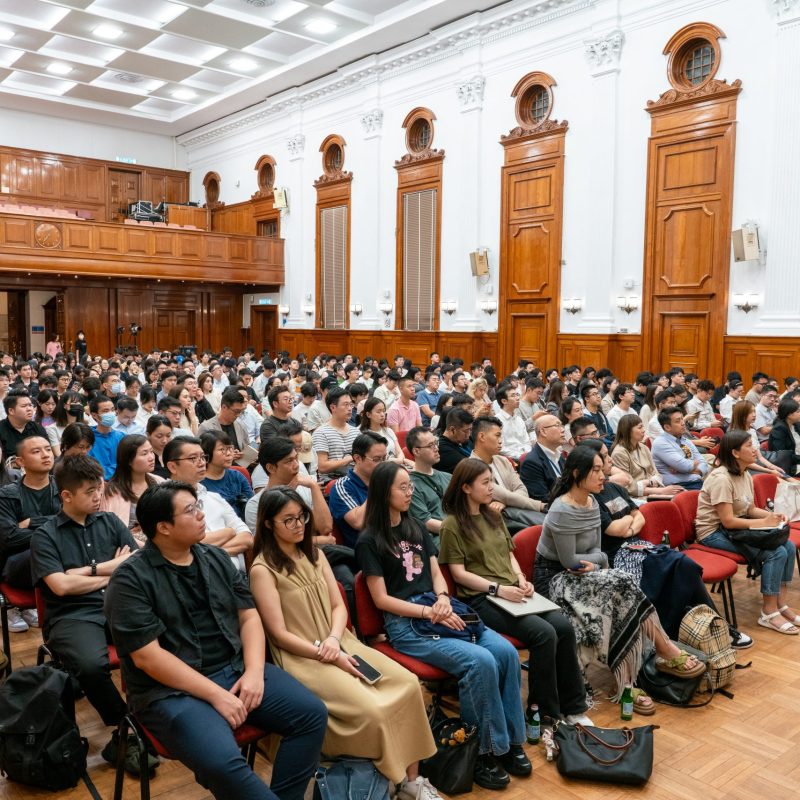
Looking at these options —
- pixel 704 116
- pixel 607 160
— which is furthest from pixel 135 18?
pixel 704 116

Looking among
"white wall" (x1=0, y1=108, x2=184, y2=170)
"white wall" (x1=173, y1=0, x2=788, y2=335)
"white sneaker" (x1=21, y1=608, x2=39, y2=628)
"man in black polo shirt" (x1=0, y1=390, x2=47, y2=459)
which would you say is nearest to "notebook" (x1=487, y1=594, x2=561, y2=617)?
"white sneaker" (x1=21, y1=608, x2=39, y2=628)

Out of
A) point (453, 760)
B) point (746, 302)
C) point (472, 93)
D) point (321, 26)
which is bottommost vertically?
point (453, 760)

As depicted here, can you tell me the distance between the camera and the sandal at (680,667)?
382 centimetres

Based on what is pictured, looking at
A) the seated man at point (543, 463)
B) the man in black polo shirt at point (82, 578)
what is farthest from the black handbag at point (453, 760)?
the seated man at point (543, 463)

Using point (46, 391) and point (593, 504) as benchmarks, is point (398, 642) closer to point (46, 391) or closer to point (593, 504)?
point (593, 504)

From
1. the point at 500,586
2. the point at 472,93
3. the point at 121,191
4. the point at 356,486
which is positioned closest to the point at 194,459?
the point at 356,486

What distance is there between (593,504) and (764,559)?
153 centimetres

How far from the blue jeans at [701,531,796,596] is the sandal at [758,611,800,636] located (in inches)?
5.4

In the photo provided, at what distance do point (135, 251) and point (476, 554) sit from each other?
16.2m

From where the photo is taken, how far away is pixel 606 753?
323 centimetres

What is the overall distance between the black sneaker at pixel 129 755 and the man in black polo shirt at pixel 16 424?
3107mm

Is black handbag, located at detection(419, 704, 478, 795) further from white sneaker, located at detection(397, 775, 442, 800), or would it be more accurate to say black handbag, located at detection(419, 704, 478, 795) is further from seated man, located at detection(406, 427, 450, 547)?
seated man, located at detection(406, 427, 450, 547)

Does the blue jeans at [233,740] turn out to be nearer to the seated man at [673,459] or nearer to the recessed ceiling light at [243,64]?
the seated man at [673,459]

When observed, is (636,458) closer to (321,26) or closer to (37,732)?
(37,732)
